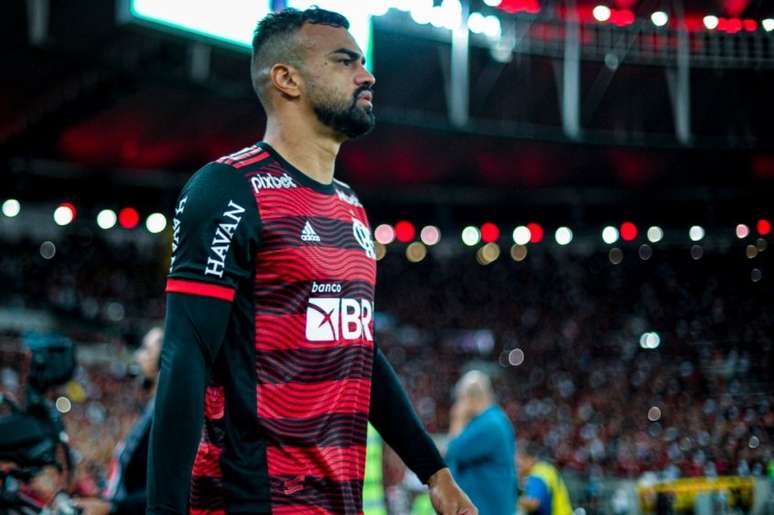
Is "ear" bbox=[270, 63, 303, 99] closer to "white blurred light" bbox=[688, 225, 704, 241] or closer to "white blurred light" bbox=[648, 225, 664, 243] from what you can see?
"white blurred light" bbox=[688, 225, 704, 241]

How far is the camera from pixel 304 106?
2467 mm

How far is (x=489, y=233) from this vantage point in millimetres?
29203

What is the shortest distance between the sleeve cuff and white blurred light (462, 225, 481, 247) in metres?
27.6

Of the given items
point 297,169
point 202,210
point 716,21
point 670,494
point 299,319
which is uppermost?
point 716,21

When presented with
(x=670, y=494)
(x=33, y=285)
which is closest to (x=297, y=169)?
(x=670, y=494)

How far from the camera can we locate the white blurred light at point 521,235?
93.1 feet

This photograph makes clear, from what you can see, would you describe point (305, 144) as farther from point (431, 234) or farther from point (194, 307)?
point (431, 234)

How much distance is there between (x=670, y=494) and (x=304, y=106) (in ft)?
16.5

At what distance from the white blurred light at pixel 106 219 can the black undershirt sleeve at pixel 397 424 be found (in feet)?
87.1

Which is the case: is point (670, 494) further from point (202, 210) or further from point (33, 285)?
point (33, 285)

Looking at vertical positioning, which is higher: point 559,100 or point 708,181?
point 559,100

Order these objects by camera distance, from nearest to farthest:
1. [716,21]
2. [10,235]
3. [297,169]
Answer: [297,169]
[716,21]
[10,235]

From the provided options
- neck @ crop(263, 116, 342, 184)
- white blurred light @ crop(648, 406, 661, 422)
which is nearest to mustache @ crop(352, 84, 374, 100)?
neck @ crop(263, 116, 342, 184)

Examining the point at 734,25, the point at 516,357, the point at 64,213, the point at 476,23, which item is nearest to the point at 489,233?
the point at 516,357
